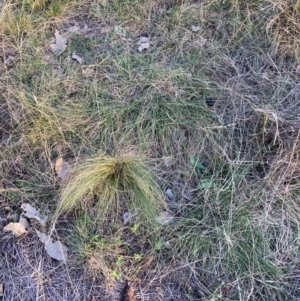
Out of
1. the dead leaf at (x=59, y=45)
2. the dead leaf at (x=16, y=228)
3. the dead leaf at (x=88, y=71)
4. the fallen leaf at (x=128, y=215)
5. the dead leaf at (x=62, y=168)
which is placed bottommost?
the fallen leaf at (x=128, y=215)

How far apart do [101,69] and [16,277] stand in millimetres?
1232

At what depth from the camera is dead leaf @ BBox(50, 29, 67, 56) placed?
2.52m

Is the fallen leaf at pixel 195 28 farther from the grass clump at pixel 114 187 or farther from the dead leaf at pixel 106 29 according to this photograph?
the grass clump at pixel 114 187

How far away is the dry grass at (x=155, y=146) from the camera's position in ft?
6.01

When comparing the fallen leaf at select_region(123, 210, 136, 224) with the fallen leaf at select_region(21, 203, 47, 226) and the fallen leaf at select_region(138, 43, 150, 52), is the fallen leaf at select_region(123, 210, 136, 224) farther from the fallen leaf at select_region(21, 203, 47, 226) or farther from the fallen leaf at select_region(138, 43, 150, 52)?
the fallen leaf at select_region(138, 43, 150, 52)

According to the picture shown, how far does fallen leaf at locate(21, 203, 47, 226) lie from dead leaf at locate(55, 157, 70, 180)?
21 cm

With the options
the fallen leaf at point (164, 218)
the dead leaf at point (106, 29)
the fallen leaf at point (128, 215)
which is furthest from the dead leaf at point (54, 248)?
the dead leaf at point (106, 29)

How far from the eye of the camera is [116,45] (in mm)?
2557

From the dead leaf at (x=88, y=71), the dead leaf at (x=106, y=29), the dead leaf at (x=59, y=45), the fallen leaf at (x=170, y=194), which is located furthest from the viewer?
the dead leaf at (x=106, y=29)

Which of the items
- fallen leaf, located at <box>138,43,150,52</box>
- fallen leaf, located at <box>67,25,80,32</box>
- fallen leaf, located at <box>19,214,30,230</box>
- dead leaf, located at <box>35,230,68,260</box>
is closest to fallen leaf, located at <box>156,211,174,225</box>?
dead leaf, located at <box>35,230,68,260</box>

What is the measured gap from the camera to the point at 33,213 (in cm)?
197

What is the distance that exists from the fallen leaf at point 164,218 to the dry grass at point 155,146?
3 centimetres

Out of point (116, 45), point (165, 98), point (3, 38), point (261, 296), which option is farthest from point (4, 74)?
point (261, 296)

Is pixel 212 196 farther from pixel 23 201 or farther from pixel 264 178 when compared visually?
pixel 23 201
